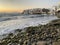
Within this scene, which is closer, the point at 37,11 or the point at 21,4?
the point at 21,4

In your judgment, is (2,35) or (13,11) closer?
(2,35)

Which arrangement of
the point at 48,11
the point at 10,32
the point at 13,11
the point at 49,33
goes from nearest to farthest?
1. the point at 49,33
2. the point at 10,32
3. the point at 13,11
4. the point at 48,11

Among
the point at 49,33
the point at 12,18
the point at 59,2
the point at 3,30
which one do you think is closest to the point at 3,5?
the point at 3,30

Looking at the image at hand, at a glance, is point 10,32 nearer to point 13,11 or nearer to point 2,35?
point 2,35

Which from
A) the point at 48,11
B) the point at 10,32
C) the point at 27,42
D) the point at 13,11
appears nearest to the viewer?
the point at 27,42

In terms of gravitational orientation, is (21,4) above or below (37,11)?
above

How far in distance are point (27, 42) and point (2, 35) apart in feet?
1.66

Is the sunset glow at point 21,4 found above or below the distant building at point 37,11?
above

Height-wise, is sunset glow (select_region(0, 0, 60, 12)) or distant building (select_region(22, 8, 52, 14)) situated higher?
sunset glow (select_region(0, 0, 60, 12))

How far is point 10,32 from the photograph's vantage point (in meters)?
2.10

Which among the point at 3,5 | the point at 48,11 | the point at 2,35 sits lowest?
the point at 2,35

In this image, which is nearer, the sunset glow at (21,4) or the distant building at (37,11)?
the sunset glow at (21,4)

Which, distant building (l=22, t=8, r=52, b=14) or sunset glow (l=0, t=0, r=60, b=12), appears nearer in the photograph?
sunset glow (l=0, t=0, r=60, b=12)

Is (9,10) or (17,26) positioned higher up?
(9,10)
